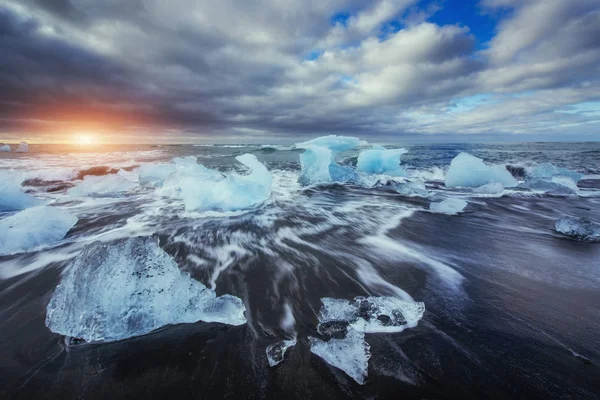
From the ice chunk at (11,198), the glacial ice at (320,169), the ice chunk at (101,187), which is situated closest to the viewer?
the ice chunk at (11,198)

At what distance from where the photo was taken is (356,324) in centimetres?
213

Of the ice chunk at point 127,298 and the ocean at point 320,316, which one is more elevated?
the ice chunk at point 127,298

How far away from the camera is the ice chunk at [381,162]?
12.7 metres

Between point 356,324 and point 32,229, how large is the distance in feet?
16.5

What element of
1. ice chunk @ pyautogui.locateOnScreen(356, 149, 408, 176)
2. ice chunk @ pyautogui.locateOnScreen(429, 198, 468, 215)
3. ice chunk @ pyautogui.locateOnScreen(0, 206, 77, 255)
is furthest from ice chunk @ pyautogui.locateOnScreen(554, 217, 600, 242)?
ice chunk @ pyautogui.locateOnScreen(0, 206, 77, 255)

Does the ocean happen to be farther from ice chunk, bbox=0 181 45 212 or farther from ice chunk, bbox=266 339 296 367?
ice chunk, bbox=0 181 45 212

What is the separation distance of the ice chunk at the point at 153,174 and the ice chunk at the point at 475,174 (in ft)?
37.1

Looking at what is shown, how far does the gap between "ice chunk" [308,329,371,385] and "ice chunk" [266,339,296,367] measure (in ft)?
0.58

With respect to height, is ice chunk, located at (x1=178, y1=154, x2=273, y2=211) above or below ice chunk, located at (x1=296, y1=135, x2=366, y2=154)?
below

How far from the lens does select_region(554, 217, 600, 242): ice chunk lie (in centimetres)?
401

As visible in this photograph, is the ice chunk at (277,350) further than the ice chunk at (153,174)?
No

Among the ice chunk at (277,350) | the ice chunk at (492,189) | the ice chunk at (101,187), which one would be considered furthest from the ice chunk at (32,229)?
the ice chunk at (492,189)

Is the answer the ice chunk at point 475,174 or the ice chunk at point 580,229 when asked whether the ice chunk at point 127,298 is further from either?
the ice chunk at point 475,174

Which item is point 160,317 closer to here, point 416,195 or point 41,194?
point 416,195
